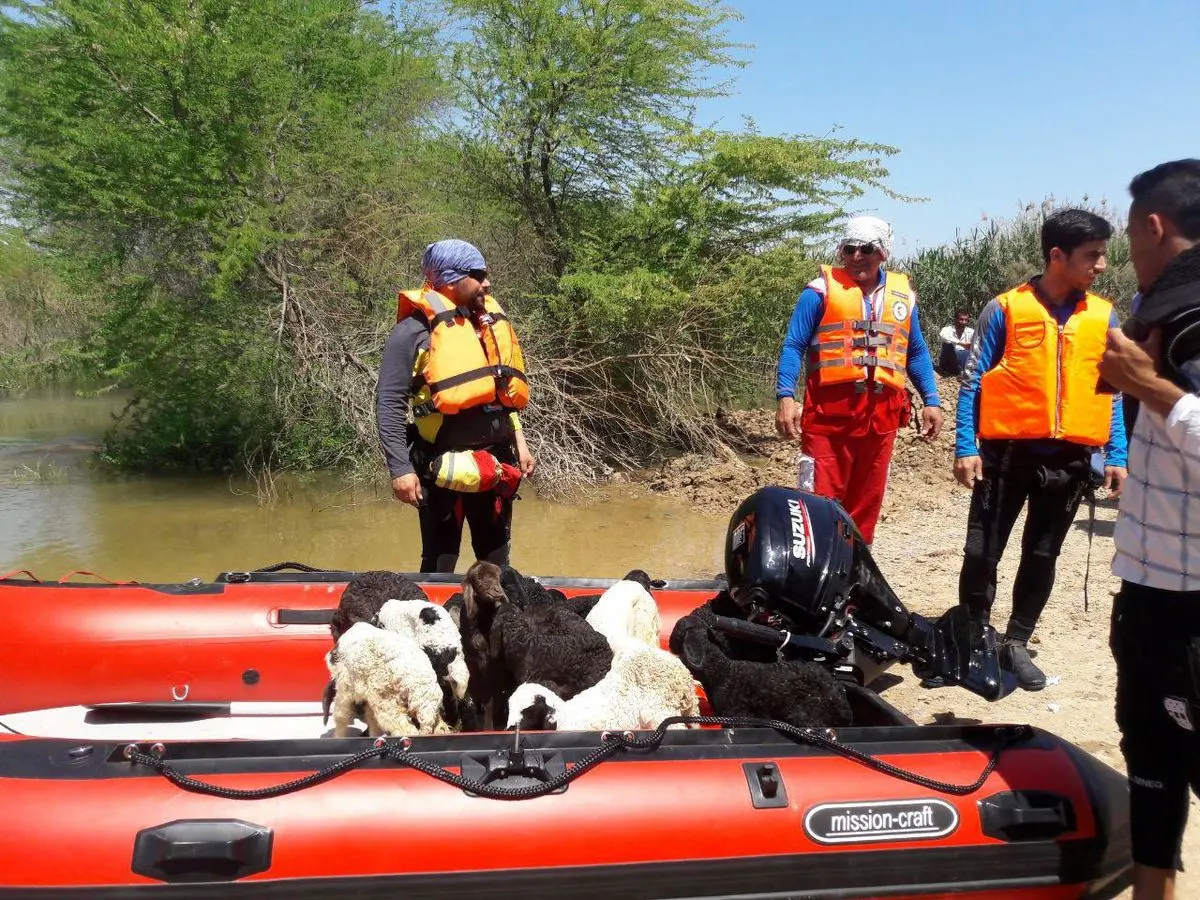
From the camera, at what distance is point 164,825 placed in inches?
66.5

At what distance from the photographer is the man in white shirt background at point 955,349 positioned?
895 cm

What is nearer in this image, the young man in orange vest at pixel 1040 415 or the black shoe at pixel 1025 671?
the young man in orange vest at pixel 1040 415

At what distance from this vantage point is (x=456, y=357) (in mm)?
3068

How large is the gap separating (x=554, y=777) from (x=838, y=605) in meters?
0.83

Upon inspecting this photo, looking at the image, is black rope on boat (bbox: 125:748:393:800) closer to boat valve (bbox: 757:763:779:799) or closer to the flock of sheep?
the flock of sheep

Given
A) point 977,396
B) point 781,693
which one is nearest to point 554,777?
point 781,693

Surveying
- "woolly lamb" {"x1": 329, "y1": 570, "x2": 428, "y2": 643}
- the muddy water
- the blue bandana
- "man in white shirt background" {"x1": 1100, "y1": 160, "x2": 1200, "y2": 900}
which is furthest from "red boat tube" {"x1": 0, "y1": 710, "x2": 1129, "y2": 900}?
the muddy water

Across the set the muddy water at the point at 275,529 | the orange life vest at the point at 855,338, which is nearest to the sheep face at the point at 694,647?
the orange life vest at the point at 855,338

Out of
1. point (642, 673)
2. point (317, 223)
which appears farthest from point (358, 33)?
point (642, 673)

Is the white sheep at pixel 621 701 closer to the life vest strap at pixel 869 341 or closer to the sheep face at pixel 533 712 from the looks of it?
the sheep face at pixel 533 712

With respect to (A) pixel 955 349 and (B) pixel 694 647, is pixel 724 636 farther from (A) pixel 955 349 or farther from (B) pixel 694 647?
(A) pixel 955 349

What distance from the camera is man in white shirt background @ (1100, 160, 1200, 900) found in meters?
1.52

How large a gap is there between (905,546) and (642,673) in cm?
399

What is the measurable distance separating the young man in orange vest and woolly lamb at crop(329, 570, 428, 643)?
188 cm
